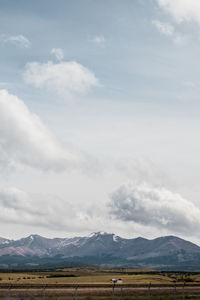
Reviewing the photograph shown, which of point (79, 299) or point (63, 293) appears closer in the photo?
point (79, 299)

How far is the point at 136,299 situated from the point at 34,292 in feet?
115

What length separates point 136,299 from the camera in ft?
259

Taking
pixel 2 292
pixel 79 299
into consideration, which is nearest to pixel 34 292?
pixel 2 292

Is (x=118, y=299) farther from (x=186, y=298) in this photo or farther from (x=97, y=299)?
(x=186, y=298)

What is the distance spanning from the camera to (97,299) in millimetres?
76500

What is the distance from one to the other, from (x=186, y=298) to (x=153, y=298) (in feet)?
20.7

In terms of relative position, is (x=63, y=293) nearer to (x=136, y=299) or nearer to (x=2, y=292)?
(x=2, y=292)

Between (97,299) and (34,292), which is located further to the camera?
(34,292)

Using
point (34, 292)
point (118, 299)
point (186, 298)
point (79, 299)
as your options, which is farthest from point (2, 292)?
point (186, 298)

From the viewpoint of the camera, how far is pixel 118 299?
253ft

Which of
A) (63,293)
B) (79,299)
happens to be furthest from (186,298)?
(63,293)

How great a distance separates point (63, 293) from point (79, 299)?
78.1 feet

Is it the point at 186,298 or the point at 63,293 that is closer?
the point at 186,298

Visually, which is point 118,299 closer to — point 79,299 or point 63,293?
point 79,299
